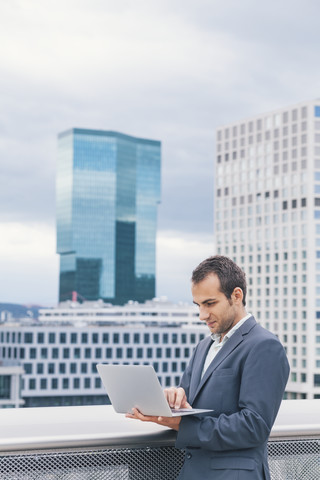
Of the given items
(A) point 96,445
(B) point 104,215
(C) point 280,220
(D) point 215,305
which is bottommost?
(A) point 96,445

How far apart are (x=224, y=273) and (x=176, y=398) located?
401 mm

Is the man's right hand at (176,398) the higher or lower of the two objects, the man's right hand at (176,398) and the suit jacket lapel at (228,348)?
the lower

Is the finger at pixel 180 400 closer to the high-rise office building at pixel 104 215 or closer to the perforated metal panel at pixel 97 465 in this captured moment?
the perforated metal panel at pixel 97 465

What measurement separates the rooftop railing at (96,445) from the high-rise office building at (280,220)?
333 ft

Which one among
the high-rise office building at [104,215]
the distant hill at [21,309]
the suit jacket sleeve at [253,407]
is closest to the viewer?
the suit jacket sleeve at [253,407]

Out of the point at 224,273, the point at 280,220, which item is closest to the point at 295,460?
the point at 224,273

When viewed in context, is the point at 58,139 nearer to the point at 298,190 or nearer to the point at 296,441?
the point at 298,190

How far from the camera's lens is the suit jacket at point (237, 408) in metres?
2.02

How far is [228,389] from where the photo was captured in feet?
6.94

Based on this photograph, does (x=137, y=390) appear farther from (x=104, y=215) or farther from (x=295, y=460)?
(x=104, y=215)

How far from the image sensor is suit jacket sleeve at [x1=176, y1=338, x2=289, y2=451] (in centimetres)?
201

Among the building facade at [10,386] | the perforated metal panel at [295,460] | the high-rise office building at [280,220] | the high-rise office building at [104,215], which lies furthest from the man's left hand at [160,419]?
the high-rise office building at [104,215]

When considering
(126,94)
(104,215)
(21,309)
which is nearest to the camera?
(21,309)

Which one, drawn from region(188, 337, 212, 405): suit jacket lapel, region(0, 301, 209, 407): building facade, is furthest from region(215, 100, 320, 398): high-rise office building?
region(188, 337, 212, 405): suit jacket lapel
